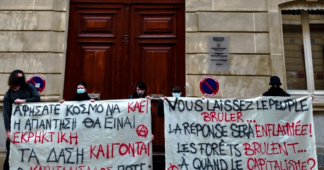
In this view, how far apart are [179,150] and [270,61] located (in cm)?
359

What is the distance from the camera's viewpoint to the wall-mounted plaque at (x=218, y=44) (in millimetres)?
7176

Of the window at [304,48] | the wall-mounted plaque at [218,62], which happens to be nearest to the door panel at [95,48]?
the wall-mounted plaque at [218,62]

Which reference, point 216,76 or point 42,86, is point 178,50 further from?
point 42,86

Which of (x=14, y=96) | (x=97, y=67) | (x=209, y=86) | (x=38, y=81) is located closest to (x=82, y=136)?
(x=14, y=96)

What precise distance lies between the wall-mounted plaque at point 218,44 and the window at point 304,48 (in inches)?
68.5

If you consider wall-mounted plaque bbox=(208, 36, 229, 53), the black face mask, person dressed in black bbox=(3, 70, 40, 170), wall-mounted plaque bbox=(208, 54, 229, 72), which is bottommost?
person dressed in black bbox=(3, 70, 40, 170)

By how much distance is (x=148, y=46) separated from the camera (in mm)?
7586

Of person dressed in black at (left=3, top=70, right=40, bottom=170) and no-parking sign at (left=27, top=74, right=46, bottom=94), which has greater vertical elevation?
no-parking sign at (left=27, top=74, right=46, bottom=94)

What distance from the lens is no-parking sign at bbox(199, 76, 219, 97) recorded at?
22.5 feet

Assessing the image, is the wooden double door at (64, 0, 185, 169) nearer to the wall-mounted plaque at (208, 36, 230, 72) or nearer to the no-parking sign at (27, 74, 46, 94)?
the no-parking sign at (27, 74, 46, 94)

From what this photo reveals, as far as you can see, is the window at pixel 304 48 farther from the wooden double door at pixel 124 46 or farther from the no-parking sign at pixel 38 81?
the no-parking sign at pixel 38 81

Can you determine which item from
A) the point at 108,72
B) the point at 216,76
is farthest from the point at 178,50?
the point at 108,72

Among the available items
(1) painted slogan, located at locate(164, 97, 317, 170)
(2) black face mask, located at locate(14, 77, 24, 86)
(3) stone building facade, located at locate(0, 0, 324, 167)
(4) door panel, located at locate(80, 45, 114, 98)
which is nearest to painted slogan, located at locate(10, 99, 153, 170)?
(2) black face mask, located at locate(14, 77, 24, 86)

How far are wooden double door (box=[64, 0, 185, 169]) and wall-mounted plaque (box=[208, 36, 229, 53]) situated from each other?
2.58ft
